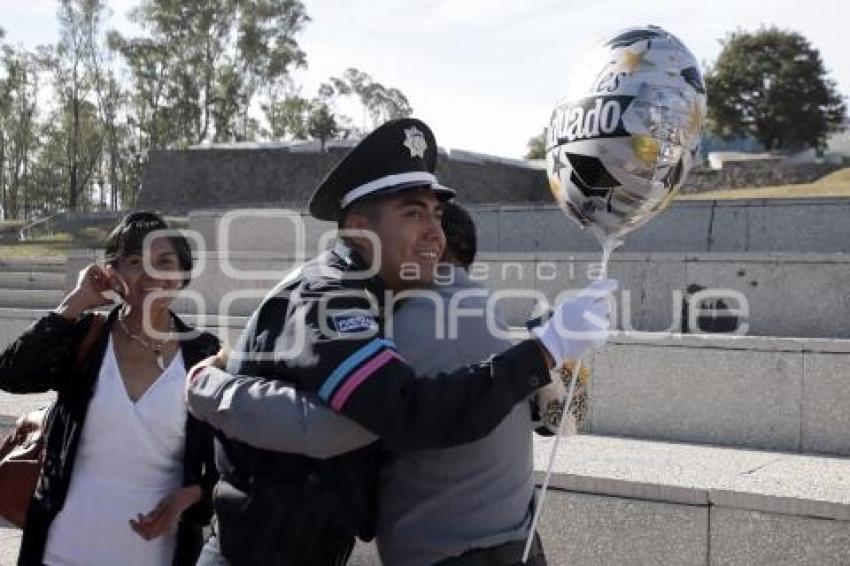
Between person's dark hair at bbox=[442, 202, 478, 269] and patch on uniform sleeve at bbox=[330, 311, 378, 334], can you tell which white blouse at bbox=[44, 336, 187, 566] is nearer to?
person's dark hair at bbox=[442, 202, 478, 269]

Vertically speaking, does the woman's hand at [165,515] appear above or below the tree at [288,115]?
below

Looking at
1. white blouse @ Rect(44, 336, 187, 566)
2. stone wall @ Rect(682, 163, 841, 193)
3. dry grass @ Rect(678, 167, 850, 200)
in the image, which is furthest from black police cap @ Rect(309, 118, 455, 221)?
stone wall @ Rect(682, 163, 841, 193)

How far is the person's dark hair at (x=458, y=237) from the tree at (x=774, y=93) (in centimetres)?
3755

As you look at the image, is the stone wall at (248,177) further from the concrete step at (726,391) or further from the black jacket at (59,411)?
the black jacket at (59,411)

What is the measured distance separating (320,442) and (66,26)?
3985 cm

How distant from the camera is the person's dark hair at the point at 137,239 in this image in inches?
109

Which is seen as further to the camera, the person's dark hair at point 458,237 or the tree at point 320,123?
the tree at point 320,123

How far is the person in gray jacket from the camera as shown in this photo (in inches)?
76.0

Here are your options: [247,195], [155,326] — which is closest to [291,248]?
[155,326]

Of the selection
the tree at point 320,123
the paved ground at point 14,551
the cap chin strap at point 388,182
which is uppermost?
the tree at point 320,123

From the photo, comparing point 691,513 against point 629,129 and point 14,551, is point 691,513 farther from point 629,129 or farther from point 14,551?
point 14,551

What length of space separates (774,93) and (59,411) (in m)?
38.9

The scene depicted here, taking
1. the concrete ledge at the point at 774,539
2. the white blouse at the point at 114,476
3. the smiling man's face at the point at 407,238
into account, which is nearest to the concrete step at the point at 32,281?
the white blouse at the point at 114,476

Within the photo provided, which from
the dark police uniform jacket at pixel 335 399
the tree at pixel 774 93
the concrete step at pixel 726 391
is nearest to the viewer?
the dark police uniform jacket at pixel 335 399
